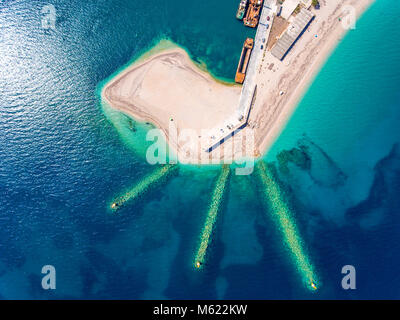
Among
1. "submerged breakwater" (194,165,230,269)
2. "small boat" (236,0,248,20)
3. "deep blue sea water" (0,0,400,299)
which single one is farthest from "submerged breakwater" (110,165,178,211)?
"small boat" (236,0,248,20)

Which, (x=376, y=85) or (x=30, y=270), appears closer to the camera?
(x=376, y=85)

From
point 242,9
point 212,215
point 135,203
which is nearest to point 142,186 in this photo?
point 135,203

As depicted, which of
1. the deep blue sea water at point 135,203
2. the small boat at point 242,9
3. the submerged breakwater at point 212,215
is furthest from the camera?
the submerged breakwater at point 212,215

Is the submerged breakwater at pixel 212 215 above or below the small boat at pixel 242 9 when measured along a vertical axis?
below

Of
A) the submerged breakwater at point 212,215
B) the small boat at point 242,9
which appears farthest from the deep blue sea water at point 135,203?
the small boat at point 242,9

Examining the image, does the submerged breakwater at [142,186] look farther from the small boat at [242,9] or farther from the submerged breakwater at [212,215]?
the small boat at [242,9]

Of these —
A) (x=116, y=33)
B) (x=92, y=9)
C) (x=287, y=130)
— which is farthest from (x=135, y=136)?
(x=287, y=130)

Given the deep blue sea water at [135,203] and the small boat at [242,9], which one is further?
the deep blue sea water at [135,203]
